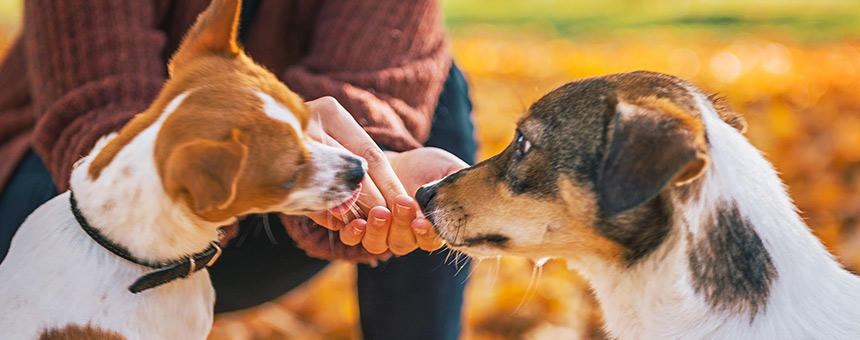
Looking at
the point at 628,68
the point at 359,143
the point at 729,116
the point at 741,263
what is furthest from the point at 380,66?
the point at 628,68

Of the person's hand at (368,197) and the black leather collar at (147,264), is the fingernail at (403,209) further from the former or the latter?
the black leather collar at (147,264)

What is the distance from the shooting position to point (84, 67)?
1850mm

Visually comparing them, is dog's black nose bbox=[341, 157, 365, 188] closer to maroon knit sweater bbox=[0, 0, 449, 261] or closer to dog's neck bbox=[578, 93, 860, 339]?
maroon knit sweater bbox=[0, 0, 449, 261]

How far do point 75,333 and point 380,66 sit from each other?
A: 0.95 m

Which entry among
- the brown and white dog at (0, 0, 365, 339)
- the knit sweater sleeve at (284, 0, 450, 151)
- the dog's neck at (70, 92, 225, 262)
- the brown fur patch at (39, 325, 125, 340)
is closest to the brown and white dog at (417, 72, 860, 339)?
the brown and white dog at (0, 0, 365, 339)

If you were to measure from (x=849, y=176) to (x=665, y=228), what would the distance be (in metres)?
3.08

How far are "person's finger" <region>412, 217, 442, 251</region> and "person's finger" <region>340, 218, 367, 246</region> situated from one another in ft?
0.37

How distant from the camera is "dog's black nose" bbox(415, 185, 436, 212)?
1.62 m

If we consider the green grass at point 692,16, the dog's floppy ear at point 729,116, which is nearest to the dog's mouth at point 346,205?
the dog's floppy ear at point 729,116

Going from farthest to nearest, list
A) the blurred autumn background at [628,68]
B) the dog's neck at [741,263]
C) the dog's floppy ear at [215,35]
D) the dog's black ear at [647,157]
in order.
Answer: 1. the blurred autumn background at [628,68]
2. the dog's floppy ear at [215,35]
3. the dog's neck at [741,263]
4. the dog's black ear at [647,157]

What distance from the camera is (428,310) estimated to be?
2137 mm

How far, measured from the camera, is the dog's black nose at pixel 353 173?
149 cm

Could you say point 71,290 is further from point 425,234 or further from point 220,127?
point 425,234

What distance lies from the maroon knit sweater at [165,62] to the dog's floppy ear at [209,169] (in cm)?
53
